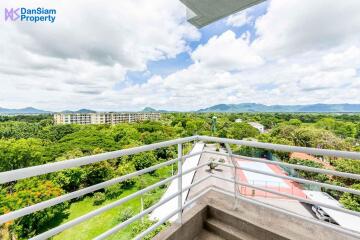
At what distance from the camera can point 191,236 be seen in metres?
1.56

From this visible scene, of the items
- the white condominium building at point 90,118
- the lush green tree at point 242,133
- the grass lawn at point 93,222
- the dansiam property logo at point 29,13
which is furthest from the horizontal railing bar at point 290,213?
the white condominium building at point 90,118

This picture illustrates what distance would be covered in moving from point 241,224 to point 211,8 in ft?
5.34

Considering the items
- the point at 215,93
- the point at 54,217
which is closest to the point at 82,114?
the point at 215,93

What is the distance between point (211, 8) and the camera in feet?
4.04

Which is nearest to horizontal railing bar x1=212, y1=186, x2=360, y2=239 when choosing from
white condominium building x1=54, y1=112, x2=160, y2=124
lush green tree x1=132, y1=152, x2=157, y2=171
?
lush green tree x1=132, y1=152, x2=157, y2=171

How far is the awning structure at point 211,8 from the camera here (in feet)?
3.82

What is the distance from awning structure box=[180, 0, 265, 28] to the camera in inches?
45.9

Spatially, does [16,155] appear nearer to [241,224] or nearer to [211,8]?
[241,224]

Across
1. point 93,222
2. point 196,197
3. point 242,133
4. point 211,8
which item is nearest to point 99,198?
point 93,222

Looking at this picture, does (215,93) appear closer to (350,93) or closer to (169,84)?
(169,84)

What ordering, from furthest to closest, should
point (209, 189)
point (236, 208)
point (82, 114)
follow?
point (82, 114) → point (209, 189) → point (236, 208)

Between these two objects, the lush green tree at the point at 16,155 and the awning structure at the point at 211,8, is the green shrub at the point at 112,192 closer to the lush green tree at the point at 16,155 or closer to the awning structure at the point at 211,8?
the lush green tree at the point at 16,155

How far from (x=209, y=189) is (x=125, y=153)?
50.0 inches

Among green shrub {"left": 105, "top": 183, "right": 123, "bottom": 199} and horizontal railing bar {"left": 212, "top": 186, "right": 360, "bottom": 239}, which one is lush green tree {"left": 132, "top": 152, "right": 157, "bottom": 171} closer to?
green shrub {"left": 105, "top": 183, "right": 123, "bottom": 199}
